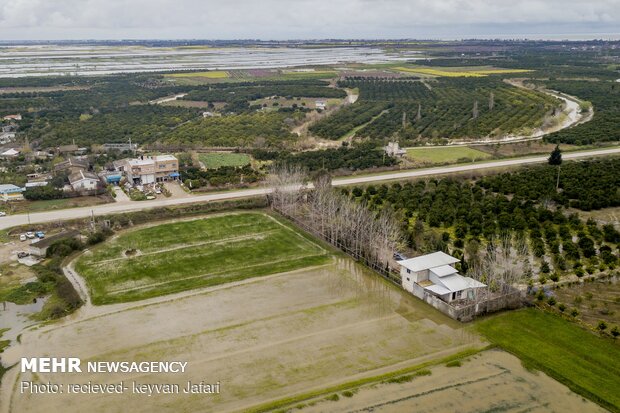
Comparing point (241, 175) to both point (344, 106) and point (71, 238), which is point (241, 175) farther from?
point (344, 106)

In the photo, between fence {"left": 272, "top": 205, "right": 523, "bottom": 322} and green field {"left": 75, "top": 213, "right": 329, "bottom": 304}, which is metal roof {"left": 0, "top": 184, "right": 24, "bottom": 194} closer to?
green field {"left": 75, "top": 213, "right": 329, "bottom": 304}

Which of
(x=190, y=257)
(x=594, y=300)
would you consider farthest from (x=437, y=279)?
(x=190, y=257)

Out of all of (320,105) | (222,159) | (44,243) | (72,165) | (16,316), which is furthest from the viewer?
(320,105)

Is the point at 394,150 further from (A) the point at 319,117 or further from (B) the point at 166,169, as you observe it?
(A) the point at 319,117

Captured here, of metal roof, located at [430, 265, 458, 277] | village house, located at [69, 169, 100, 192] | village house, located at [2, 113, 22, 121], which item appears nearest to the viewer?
metal roof, located at [430, 265, 458, 277]

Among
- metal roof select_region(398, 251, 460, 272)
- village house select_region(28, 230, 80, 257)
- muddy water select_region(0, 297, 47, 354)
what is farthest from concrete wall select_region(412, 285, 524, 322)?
village house select_region(28, 230, 80, 257)

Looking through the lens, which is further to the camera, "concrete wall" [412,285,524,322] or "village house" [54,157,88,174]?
"village house" [54,157,88,174]
